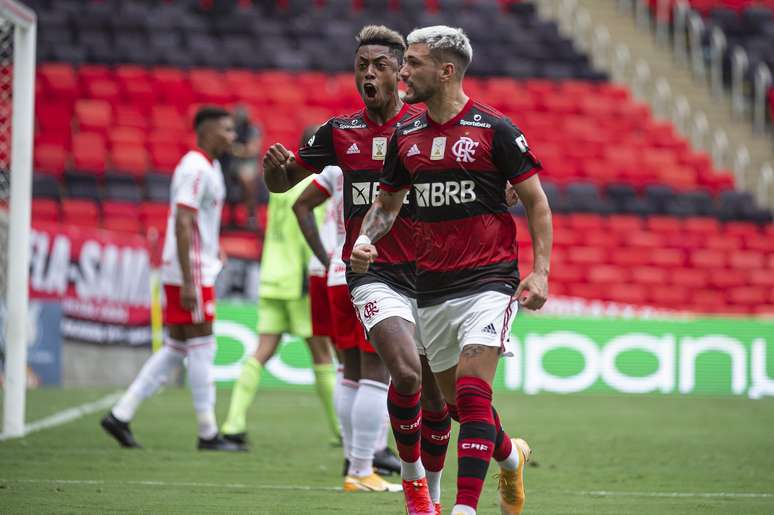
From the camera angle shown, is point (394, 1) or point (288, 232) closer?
point (288, 232)

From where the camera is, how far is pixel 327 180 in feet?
25.6

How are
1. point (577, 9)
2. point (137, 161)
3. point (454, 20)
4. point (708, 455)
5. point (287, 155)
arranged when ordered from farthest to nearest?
point (577, 9) → point (454, 20) → point (137, 161) → point (708, 455) → point (287, 155)

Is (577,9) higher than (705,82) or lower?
higher

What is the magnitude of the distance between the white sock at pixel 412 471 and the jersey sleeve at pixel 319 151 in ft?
5.49

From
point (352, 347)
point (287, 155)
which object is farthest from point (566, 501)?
point (287, 155)

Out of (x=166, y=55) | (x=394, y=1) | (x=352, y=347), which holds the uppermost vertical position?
(x=394, y=1)

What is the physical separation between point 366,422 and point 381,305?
128cm

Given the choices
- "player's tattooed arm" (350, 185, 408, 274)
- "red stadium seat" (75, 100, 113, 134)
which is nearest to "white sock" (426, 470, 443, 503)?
"player's tattooed arm" (350, 185, 408, 274)

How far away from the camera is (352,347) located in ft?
25.0

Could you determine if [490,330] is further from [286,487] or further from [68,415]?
[68,415]

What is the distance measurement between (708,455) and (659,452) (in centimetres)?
38

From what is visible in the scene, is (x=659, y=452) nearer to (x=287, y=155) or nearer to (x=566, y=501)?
(x=566, y=501)

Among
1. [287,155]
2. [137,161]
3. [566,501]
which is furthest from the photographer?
[137,161]

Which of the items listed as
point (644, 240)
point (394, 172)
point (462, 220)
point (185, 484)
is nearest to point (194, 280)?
point (185, 484)
